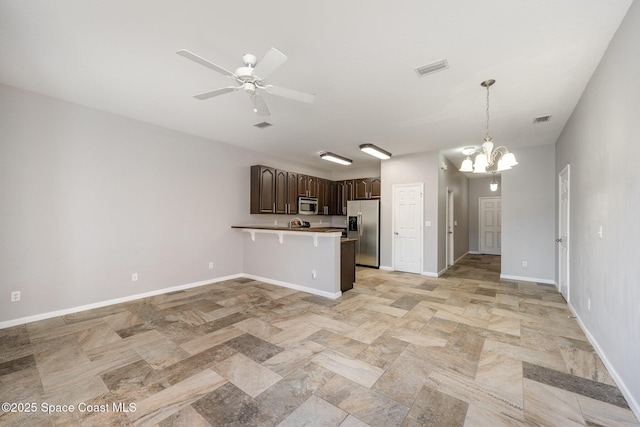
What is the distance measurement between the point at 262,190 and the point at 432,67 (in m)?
4.09

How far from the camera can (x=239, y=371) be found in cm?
227

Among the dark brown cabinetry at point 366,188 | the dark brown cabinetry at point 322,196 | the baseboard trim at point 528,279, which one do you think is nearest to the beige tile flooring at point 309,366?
the baseboard trim at point 528,279

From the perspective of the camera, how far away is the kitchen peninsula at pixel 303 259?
434 centimetres

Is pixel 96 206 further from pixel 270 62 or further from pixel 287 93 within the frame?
pixel 270 62

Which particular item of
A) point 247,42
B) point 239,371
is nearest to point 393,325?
point 239,371

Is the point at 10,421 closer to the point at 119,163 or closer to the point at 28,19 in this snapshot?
the point at 28,19

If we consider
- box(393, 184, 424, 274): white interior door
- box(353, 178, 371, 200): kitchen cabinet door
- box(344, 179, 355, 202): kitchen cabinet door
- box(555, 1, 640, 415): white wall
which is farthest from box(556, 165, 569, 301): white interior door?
box(344, 179, 355, 202): kitchen cabinet door

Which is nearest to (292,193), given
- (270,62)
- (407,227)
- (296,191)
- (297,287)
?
(296,191)

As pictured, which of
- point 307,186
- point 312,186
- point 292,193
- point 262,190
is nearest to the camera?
point 262,190

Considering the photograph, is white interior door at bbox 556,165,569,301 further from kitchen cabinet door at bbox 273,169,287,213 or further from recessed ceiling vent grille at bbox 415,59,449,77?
kitchen cabinet door at bbox 273,169,287,213

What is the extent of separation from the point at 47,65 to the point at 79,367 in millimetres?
2983

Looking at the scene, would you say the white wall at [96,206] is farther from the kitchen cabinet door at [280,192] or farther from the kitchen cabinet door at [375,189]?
the kitchen cabinet door at [375,189]

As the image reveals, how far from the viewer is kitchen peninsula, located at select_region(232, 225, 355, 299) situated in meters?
4.34

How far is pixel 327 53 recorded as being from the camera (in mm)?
2436
